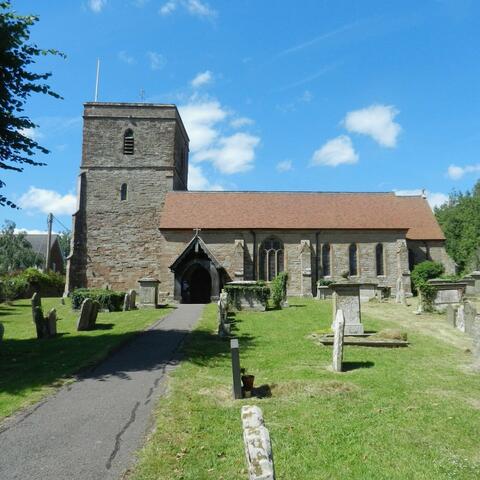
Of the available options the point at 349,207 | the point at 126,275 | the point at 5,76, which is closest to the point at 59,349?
the point at 5,76

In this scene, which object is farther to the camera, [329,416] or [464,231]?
[464,231]

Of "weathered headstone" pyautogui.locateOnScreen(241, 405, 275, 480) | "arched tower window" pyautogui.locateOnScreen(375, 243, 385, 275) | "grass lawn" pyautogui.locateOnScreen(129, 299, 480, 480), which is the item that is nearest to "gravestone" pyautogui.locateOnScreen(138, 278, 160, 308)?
"grass lawn" pyautogui.locateOnScreen(129, 299, 480, 480)

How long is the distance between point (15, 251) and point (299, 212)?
129 feet

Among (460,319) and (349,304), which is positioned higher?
(349,304)

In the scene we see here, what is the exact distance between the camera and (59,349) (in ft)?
42.2

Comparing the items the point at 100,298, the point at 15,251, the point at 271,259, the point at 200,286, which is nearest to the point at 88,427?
the point at 100,298

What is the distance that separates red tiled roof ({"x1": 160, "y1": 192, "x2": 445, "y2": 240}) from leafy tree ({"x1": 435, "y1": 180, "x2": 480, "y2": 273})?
17.4 m

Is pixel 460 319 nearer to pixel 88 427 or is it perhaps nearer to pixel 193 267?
pixel 88 427

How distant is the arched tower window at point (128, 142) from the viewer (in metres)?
36.0

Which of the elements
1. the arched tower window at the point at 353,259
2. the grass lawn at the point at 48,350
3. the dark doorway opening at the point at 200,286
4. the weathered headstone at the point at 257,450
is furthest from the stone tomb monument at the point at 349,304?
the arched tower window at the point at 353,259

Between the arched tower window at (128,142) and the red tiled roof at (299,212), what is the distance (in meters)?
5.00

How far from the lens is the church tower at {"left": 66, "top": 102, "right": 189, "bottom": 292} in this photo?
3375 centimetres

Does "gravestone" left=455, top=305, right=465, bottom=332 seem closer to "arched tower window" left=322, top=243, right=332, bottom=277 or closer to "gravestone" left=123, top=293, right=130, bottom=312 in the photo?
"gravestone" left=123, top=293, right=130, bottom=312

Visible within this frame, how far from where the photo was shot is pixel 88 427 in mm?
6496
